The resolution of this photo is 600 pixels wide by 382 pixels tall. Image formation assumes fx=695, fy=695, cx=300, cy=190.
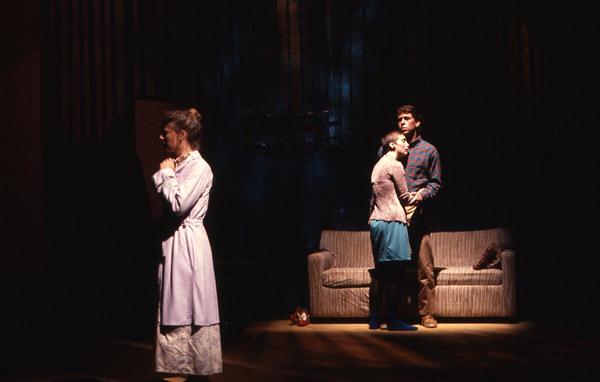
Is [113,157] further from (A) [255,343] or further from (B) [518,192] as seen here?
(B) [518,192]

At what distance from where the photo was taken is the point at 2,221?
4.90m

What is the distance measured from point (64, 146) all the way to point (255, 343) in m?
2.14

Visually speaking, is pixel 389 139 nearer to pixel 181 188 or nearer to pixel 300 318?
pixel 300 318

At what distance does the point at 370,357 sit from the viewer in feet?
13.2

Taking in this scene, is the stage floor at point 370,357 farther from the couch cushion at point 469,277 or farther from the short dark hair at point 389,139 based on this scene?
the short dark hair at point 389,139

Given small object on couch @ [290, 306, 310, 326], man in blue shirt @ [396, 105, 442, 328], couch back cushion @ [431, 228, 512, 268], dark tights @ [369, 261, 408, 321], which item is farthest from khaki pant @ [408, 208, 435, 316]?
small object on couch @ [290, 306, 310, 326]

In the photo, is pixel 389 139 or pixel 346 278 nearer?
pixel 389 139

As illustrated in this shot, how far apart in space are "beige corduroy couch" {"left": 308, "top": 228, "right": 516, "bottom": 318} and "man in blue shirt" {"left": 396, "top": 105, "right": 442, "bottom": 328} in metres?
0.31

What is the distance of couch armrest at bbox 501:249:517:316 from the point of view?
5461 millimetres

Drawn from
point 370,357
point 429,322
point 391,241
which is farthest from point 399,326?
point 370,357

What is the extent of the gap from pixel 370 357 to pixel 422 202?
5.19 ft

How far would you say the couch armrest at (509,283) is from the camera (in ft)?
17.9

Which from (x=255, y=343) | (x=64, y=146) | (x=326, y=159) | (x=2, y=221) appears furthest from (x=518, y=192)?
(x=2, y=221)

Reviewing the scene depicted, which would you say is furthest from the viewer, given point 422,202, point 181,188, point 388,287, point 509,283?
point 509,283
